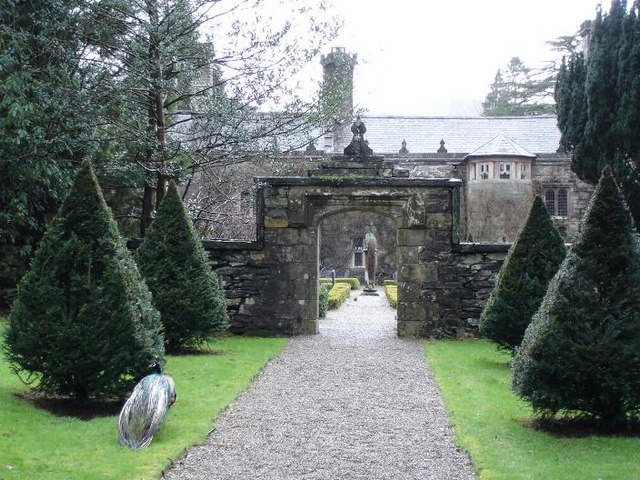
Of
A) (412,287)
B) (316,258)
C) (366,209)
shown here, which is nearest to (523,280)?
(412,287)

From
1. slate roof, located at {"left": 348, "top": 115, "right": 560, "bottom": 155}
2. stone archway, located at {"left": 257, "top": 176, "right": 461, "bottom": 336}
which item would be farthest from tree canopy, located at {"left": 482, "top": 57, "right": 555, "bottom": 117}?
stone archway, located at {"left": 257, "top": 176, "right": 461, "bottom": 336}

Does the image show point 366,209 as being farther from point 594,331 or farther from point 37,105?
point 594,331

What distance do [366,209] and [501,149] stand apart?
23158 millimetres

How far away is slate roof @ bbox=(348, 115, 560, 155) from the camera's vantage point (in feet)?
126

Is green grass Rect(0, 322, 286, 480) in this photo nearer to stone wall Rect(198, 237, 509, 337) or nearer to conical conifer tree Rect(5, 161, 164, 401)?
conical conifer tree Rect(5, 161, 164, 401)

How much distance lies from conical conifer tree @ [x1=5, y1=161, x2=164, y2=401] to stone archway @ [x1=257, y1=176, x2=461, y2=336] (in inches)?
265

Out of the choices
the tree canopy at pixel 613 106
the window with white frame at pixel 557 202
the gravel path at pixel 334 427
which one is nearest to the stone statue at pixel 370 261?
the window with white frame at pixel 557 202

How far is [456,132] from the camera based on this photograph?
39781 mm

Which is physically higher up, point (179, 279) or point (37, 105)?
point (37, 105)

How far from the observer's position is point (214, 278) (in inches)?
461

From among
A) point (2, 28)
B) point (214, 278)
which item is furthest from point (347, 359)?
point (2, 28)

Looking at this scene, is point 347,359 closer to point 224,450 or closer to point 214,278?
point 214,278

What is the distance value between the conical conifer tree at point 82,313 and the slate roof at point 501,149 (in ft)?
97.8

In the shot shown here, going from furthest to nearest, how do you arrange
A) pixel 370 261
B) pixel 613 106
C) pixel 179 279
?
pixel 370 261, pixel 613 106, pixel 179 279
